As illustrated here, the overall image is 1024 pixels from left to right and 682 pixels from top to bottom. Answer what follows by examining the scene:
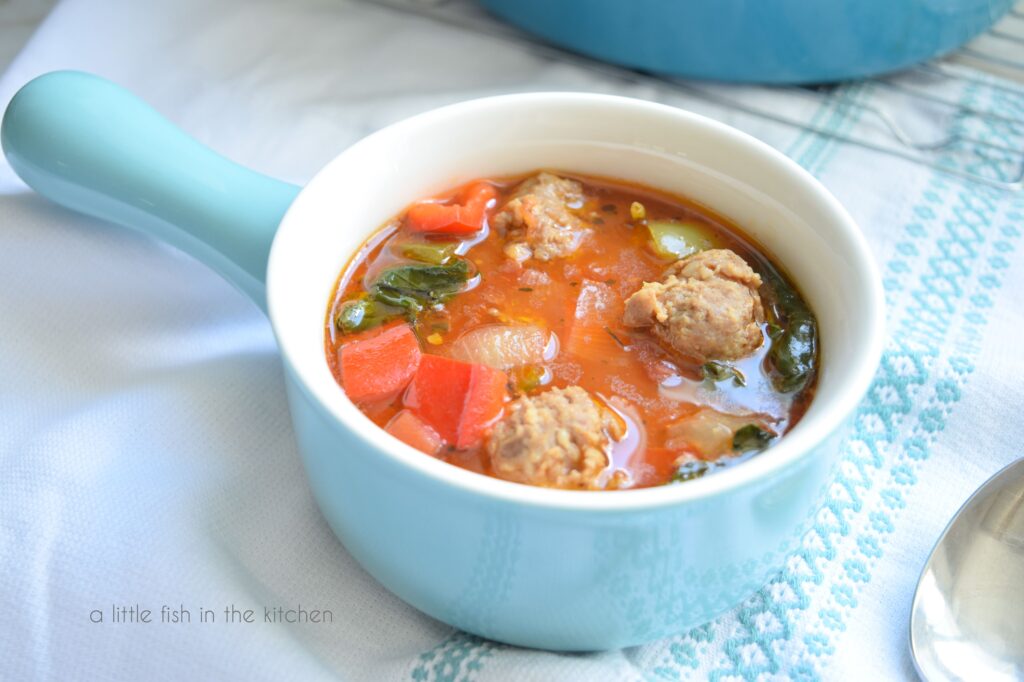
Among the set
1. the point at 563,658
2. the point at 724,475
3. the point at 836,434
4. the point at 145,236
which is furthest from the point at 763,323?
the point at 145,236

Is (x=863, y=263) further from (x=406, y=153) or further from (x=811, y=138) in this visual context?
(x=811, y=138)

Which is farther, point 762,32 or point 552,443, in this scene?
point 762,32

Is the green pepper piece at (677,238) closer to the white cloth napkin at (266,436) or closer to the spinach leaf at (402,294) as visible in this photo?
the spinach leaf at (402,294)

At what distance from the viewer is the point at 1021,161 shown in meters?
3.06

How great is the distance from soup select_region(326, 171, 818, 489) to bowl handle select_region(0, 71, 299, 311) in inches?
9.3

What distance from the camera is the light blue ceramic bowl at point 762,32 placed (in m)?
2.95

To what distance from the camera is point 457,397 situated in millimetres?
1907

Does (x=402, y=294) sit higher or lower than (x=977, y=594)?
higher

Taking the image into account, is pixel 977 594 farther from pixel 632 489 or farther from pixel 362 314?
pixel 362 314

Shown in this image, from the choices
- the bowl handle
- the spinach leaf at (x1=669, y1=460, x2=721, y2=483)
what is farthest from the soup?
the bowl handle

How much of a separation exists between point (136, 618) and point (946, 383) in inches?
64.3

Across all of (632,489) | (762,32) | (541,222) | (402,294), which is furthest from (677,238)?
(762,32)

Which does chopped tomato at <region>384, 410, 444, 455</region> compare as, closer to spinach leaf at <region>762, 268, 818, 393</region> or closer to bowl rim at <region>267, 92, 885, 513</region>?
bowl rim at <region>267, 92, 885, 513</region>

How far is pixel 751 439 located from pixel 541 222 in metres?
0.61
